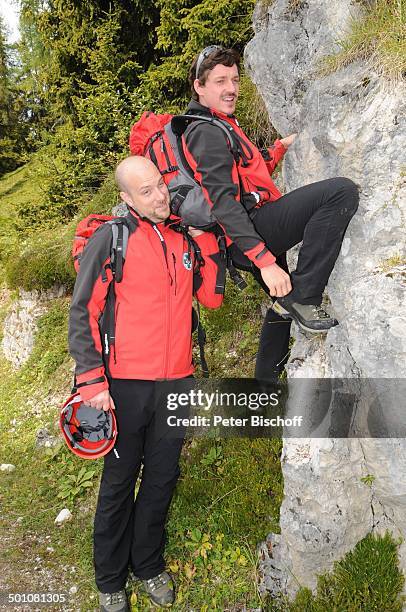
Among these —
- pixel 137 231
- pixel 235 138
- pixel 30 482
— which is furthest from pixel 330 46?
pixel 30 482

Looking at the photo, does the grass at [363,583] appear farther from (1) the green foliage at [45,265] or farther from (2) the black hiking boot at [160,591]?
(1) the green foliage at [45,265]

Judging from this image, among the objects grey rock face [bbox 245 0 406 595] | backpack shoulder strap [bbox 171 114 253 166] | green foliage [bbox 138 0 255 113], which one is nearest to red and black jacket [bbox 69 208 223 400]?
backpack shoulder strap [bbox 171 114 253 166]

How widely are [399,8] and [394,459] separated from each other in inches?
126

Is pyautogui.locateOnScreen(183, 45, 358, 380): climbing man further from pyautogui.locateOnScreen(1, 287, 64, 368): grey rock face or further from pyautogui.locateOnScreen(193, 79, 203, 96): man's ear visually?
pyautogui.locateOnScreen(1, 287, 64, 368): grey rock face

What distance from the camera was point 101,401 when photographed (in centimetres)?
379

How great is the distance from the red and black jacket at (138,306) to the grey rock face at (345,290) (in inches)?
44.1

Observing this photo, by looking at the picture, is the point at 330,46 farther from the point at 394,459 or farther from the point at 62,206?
the point at 62,206

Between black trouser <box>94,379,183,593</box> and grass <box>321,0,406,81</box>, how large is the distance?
9.41 ft

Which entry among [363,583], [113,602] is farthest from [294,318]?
[113,602]

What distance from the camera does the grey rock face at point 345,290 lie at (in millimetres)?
3654

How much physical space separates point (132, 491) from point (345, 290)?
7.64 feet

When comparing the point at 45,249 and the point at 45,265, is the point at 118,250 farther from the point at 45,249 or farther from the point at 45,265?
the point at 45,249

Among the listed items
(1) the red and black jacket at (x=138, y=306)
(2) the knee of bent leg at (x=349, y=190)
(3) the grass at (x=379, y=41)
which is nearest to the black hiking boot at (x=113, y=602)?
(1) the red and black jacket at (x=138, y=306)

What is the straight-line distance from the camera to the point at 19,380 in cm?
947
